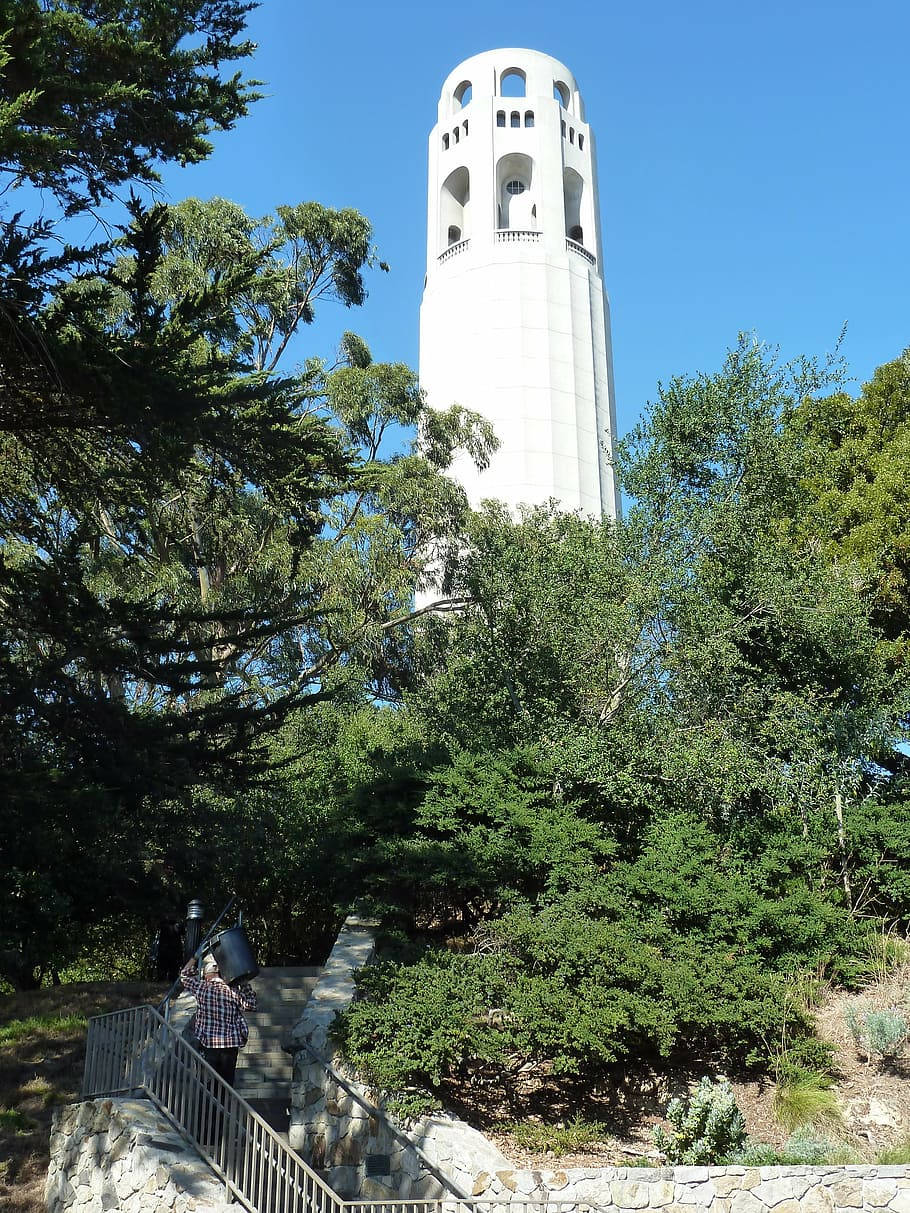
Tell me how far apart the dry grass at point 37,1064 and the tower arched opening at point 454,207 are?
3678 centimetres

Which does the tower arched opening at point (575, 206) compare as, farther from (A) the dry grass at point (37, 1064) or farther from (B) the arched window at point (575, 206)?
(A) the dry grass at point (37, 1064)

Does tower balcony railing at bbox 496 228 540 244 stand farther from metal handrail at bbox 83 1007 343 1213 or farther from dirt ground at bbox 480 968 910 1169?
metal handrail at bbox 83 1007 343 1213

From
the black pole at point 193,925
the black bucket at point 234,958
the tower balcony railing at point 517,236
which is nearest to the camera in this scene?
the black bucket at point 234,958

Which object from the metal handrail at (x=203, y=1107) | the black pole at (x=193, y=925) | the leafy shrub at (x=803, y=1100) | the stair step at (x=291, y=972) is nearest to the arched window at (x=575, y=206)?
the stair step at (x=291, y=972)

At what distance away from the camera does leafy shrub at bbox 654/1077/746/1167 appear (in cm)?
957

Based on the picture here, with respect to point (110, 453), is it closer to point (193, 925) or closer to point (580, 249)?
point (193, 925)

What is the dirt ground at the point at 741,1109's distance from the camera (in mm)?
10211

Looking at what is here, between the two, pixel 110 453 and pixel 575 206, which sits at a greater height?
pixel 575 206

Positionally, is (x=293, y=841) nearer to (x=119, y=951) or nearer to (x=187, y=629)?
(x=187, y=629)

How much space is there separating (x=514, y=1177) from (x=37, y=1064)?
516 cm

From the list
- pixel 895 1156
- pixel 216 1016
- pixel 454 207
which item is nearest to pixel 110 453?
pixel 216 1016

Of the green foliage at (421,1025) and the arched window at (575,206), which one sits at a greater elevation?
the arched window at (575,206)

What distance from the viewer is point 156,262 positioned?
388 inches

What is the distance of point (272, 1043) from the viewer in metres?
11.8
